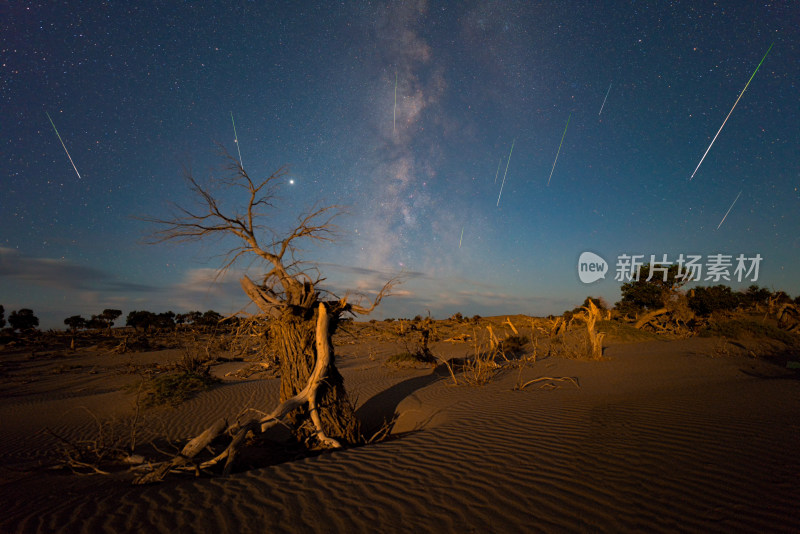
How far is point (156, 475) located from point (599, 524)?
15.9 feet

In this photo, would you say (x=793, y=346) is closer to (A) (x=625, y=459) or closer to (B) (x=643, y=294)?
(B) (x=643, y=294)

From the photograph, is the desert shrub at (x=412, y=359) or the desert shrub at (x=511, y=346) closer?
the desert shrub at (x=412, y=359)

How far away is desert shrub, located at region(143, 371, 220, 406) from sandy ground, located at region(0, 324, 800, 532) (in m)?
1.94

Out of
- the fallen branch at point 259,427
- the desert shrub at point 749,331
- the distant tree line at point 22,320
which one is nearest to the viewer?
the fallen branch at point 259,427

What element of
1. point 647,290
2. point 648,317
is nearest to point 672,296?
point 647,290

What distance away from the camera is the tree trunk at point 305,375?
19.3ft

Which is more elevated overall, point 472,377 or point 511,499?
point 511,499

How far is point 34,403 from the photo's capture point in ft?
35.1

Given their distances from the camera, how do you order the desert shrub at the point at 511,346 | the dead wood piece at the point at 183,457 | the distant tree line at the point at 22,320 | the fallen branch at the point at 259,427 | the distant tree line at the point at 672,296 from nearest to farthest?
the dead wood piece at the point at 183,457, the fallen branch at the point at 259,427, the desert shrub at the point at 511,346, the distant tree line at the point at 672,296, the distant tree line at the point at 22,320

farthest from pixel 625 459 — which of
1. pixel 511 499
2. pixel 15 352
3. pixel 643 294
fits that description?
pixel 15 352

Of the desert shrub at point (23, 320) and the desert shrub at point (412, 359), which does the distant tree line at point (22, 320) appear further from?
the desert shrub at point (412, 359)

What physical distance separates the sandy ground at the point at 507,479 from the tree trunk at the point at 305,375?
1152mm

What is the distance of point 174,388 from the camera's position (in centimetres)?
1049

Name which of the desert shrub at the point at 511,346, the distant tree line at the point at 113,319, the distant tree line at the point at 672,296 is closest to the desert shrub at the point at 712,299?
the distant tree line at the point at 672,296
